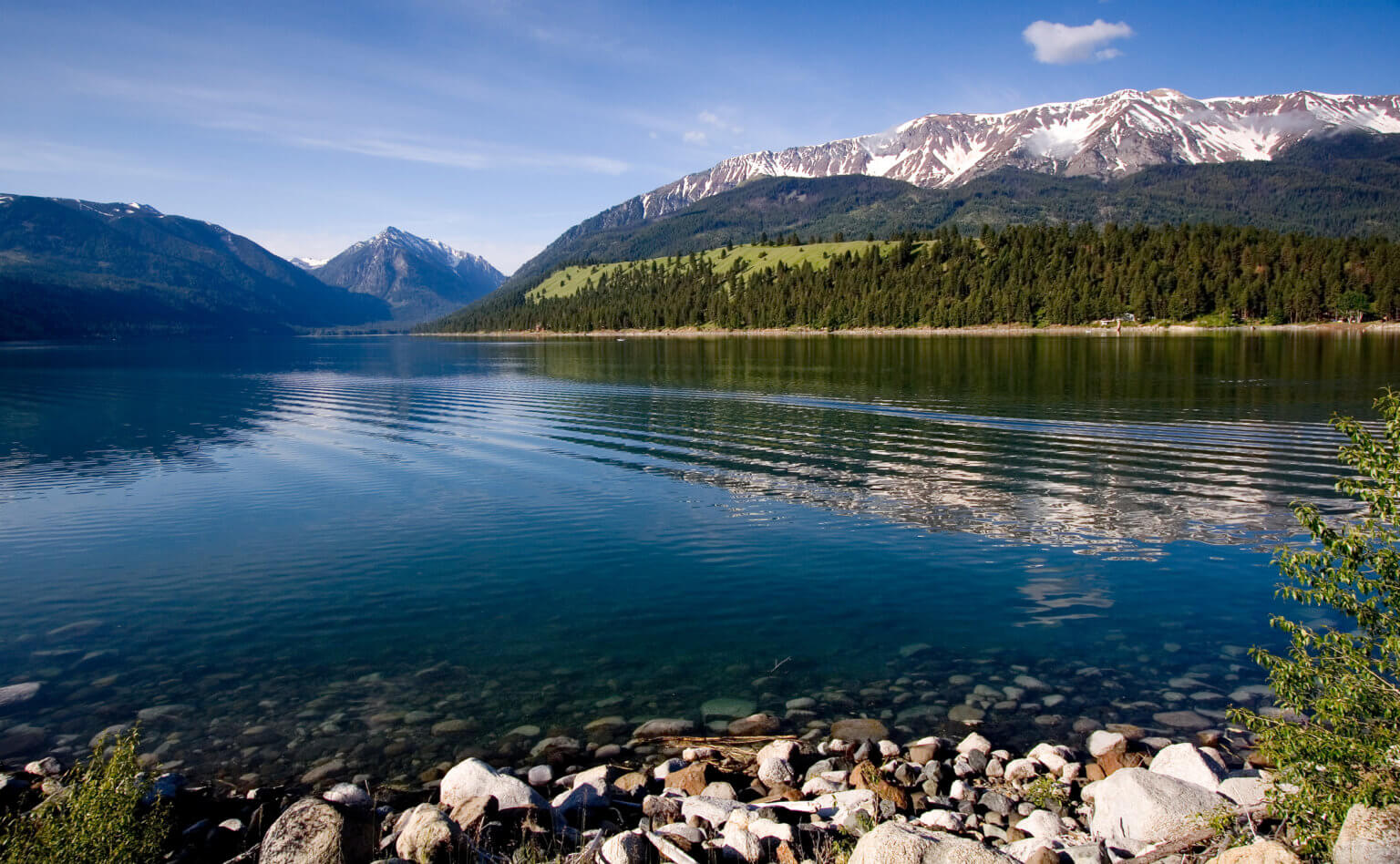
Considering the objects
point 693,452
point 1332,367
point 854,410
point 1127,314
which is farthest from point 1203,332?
point 693,452

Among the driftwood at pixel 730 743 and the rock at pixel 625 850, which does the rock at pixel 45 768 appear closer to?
the rock at pixel 625 850

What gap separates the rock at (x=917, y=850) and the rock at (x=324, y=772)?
318 inches

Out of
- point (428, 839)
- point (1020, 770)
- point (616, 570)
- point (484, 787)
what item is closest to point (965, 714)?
point (1020, 770)

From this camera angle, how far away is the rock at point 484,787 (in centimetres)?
995

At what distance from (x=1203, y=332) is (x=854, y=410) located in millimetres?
151889

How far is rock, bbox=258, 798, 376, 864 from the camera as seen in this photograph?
852 cm

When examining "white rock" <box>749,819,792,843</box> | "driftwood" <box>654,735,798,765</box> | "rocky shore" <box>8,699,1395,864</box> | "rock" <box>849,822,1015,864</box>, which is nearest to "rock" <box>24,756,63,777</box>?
"rocky shore" <box>8,699,1395,864</box>

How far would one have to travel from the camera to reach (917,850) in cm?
773

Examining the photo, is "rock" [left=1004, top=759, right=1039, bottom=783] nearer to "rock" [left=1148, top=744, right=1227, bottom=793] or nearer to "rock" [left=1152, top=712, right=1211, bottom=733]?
"rock" [left=1148, top=744, right=1227, bottom=793]

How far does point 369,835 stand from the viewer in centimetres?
910

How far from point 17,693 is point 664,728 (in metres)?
12.1

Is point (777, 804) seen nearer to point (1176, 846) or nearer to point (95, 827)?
point (1176, 846)

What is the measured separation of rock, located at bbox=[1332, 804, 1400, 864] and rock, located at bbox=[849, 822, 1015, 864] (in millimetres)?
2921

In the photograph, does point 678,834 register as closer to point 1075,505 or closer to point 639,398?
point 1075,505
